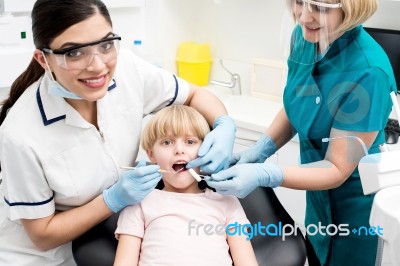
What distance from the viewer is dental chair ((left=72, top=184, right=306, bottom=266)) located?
1.36 metres

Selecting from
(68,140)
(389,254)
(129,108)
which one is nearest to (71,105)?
(68,140)

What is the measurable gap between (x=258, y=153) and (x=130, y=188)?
54 cm

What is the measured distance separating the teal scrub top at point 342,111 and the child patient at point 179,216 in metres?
0.30

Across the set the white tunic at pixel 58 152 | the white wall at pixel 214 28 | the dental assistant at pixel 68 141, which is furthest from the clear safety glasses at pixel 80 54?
the white wall at pixel 214 28

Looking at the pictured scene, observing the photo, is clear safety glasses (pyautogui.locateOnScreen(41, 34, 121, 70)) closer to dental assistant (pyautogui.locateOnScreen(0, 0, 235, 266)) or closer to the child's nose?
dental assistant (pyautogui.locateOnScreen(0, 0, 235, 266))

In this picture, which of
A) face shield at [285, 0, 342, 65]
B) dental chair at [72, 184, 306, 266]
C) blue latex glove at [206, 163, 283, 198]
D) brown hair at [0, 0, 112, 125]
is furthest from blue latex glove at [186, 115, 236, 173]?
brown hair at [0, 0, 112, 125]

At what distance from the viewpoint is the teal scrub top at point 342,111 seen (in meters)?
1.24

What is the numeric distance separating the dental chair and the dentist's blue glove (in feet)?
0.63

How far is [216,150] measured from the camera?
150 cm

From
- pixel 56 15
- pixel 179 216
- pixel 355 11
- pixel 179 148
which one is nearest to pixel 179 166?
pixel 179 148

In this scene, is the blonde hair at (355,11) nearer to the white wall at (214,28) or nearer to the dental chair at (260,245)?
the dental chair at (260,245)

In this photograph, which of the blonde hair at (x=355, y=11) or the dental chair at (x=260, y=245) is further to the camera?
the dental chair at (x=260, y=245)

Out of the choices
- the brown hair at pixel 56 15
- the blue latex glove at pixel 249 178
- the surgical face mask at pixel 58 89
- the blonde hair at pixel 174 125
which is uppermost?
the brown hair at pixel 56 15

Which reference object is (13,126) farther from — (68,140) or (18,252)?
(18,252)
